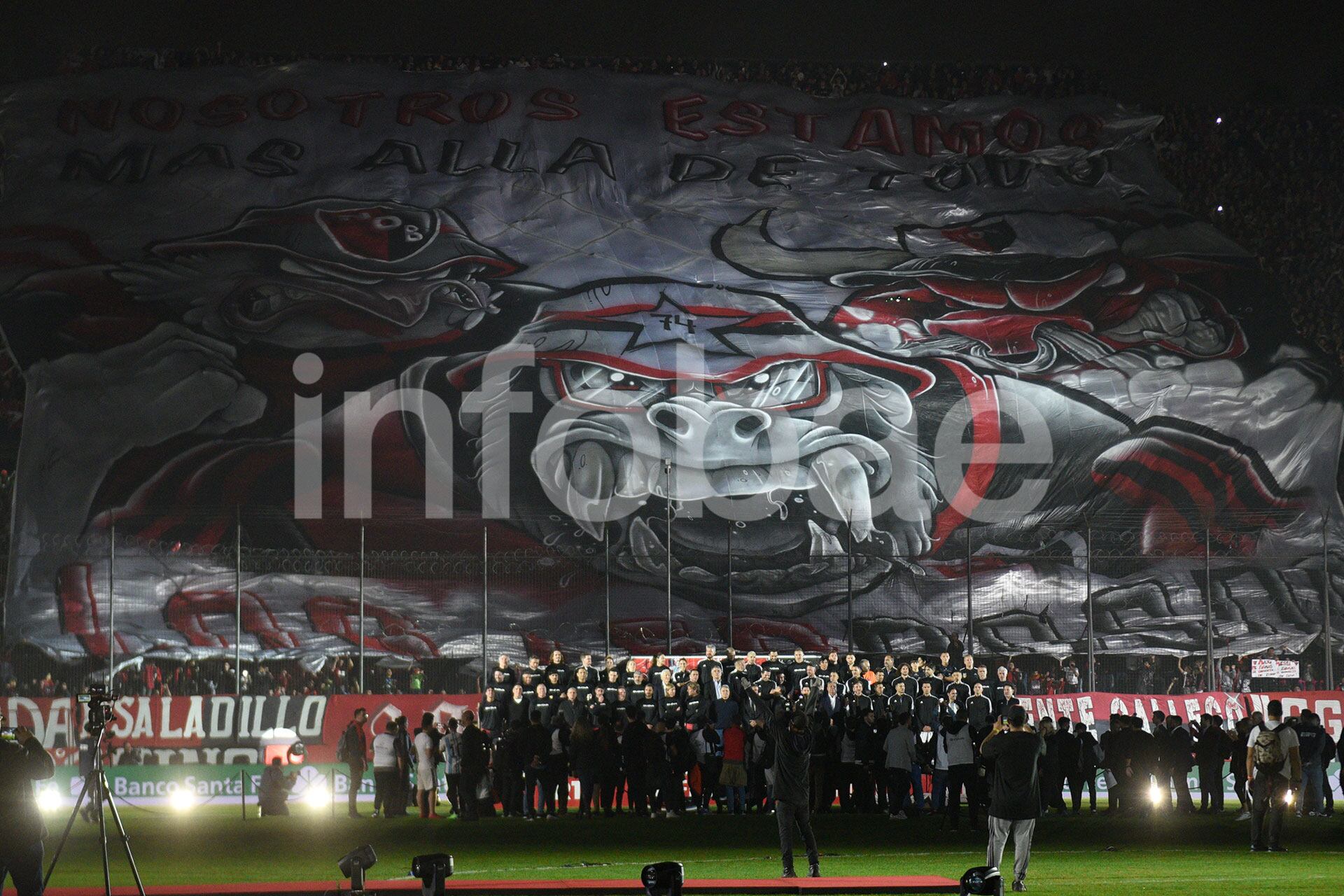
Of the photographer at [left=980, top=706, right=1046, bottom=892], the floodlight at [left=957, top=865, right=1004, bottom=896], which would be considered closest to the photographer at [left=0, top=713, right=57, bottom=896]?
the floodlight at [left=957, top=865, right=1004, bottom=896]

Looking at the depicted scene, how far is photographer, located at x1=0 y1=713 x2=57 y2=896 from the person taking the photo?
34.8 feet

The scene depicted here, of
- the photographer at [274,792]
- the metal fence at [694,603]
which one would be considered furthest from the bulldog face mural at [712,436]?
the photographer at [274,792]

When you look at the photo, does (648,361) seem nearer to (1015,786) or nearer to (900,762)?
(900,762)

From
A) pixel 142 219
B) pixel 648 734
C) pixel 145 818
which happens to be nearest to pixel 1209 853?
pixel 648 734

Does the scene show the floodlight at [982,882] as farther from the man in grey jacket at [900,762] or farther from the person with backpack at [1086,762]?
the person with backpack at [1086,762]

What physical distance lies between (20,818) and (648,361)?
96.8 ft

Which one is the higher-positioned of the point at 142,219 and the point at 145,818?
the point at 142,219

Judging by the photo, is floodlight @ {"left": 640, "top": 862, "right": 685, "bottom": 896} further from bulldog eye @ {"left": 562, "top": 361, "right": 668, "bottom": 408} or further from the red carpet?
bulldog eye @ {"left": 562, "top": 361, "right": 668, "bottom": 408}

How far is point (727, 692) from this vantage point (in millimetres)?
20734

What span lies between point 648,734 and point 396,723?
334 cm

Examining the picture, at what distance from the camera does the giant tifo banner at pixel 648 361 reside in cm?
3669

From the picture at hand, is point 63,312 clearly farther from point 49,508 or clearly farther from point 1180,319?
point 1180,319

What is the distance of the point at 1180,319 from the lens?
4131 cm

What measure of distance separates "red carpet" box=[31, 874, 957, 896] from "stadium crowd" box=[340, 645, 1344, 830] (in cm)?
671
